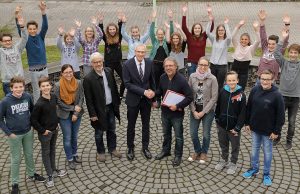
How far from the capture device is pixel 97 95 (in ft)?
20.4

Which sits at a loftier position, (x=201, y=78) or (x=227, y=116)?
(x=201, y=78)

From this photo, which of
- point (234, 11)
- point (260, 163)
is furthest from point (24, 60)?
point (234, 11)

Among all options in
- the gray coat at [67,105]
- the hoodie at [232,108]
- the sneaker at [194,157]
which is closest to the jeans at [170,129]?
the sneaker at [194,157]

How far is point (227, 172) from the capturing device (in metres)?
6.37

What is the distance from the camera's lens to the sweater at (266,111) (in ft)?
18.5

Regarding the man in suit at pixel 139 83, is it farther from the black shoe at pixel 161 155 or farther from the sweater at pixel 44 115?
the sweater at pixel 44 115

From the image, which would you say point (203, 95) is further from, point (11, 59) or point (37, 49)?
point (11, 59)

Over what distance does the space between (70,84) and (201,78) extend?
219 centimetres

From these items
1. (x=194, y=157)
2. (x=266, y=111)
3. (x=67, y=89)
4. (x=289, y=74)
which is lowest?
(x=194, y=157)

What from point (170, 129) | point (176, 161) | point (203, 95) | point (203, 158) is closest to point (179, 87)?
point (203, 95)

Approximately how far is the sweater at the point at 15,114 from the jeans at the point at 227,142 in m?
3.15

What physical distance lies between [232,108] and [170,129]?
1.26 metres

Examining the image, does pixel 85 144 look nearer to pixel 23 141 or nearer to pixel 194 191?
pixel 23 141

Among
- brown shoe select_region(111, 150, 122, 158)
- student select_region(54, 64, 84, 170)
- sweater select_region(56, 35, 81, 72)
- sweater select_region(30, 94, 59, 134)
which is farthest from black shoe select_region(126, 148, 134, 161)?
sweater select_region(56, 35, 81, 72)
